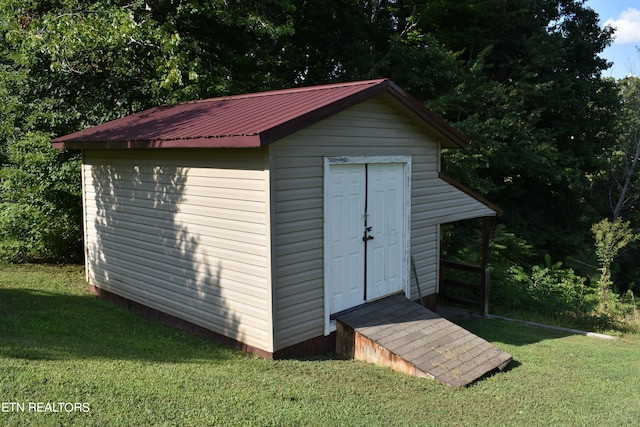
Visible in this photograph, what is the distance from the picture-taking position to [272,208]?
603 centimetres

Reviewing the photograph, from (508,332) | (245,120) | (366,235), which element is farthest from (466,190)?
(245,120)

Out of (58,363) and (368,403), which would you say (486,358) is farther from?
(58,363)

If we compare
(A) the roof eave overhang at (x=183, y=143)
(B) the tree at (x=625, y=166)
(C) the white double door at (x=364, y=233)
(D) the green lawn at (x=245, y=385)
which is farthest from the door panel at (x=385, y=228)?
(B) the tree at (x=625, y=166)

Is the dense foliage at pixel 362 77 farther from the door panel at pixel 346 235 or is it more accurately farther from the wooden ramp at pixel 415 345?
the wooden ramp at pixel 415 345

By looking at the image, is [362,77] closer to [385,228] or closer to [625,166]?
[385,228]

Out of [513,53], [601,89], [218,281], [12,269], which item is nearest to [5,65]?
[12,269]

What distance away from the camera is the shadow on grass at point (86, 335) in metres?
5.88

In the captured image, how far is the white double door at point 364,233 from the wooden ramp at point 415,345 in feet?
1.06

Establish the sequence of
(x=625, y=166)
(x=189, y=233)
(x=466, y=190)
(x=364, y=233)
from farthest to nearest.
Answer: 1. (x=625, y=166)
2. (x=466, y=190)
3. (x=364, y=233)
4. (x=189, y=233)

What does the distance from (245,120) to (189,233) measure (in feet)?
5.60

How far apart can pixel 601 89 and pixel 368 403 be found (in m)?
17.7

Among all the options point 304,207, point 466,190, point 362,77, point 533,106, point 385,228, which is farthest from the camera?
point 533,106

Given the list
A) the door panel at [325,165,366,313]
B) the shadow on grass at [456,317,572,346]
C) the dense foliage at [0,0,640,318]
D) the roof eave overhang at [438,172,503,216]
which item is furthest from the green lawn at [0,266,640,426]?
the dense foliage at [0,0,640,318]

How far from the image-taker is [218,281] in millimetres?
6738
